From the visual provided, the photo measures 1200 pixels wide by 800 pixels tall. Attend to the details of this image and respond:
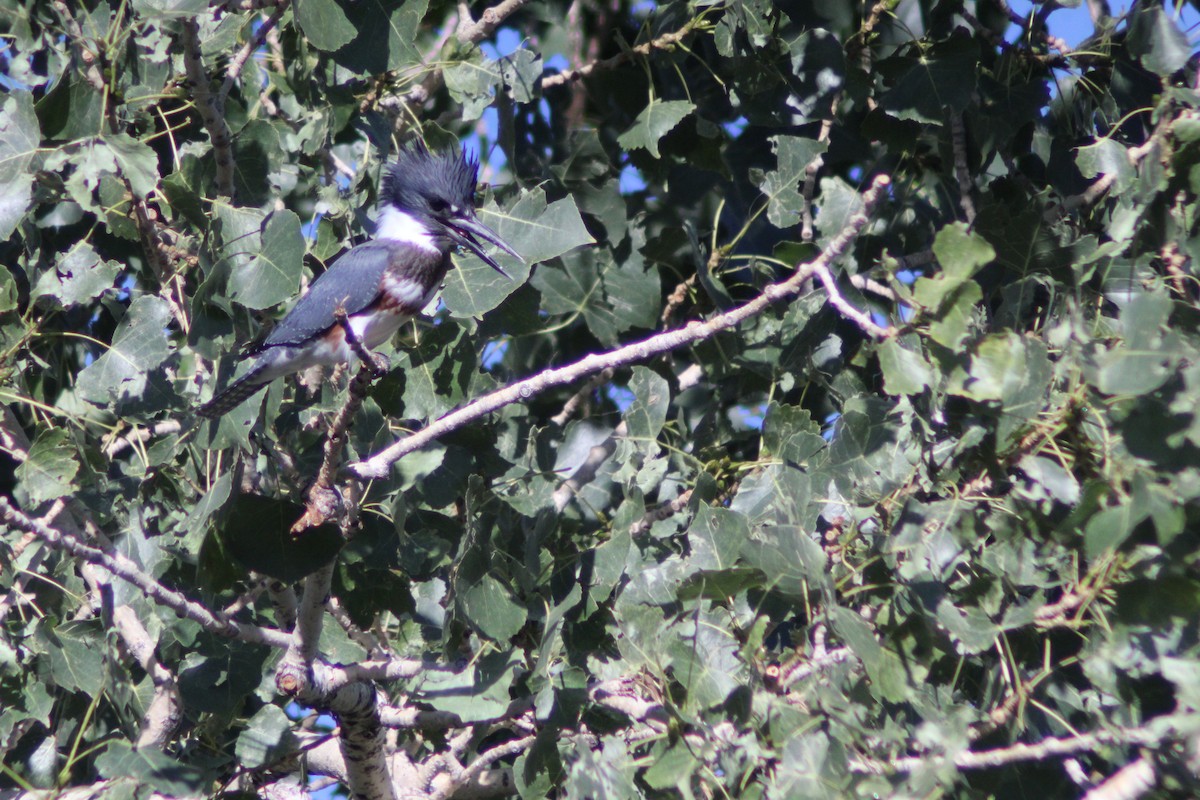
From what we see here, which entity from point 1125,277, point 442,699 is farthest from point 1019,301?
point 442,699

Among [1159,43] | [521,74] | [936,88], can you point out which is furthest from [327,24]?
[1159,43]

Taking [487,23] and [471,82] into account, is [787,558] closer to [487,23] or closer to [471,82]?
[471,82]

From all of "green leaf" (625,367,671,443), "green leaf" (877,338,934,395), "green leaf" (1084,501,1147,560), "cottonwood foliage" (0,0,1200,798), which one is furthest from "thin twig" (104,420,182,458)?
"green leaf" (1084,501,1147,560)

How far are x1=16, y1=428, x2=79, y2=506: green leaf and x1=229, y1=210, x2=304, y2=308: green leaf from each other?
46cm

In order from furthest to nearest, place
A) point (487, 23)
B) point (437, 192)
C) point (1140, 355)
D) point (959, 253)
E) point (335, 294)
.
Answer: point (437, 192)
point (335, 294)
point (487, 23)
point (959, 253)
point (1140, 355)

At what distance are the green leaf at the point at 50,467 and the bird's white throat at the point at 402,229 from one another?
1.16 metres

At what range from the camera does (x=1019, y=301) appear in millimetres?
2188

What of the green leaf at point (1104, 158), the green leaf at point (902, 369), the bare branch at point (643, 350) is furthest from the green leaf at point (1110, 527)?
the green leaf at point (1104, 158)

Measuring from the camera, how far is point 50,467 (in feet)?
7.72

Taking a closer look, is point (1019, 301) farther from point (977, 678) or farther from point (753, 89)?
point (753, 89)

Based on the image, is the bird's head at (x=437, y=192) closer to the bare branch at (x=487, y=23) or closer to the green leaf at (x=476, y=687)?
the bare branch at (x=487, y=23)

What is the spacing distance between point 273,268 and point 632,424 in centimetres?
83

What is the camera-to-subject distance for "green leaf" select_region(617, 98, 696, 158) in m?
2.77

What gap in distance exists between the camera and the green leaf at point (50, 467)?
7.61ft
